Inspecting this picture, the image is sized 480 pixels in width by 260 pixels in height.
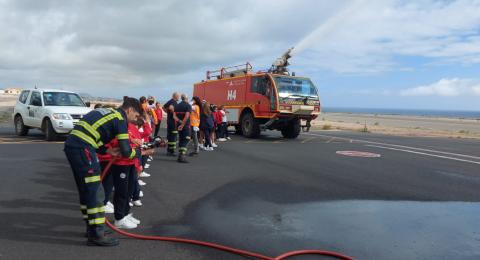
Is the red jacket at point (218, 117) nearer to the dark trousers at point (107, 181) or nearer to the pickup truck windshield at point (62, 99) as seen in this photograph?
the pickup truck windshield at point (62, 99)

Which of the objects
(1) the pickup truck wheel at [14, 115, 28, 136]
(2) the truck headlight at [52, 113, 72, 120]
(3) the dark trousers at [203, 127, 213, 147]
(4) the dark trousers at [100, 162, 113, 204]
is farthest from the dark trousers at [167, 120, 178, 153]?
(1) the pickup truck wheel at [14, 115, 28, 136]

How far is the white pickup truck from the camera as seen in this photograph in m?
14.8

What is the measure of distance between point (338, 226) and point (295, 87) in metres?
13.1

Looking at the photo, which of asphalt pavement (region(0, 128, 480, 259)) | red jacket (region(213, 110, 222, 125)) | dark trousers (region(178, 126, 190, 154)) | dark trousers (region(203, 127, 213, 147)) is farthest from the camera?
red jacket (region(213, 110, 222, 125))

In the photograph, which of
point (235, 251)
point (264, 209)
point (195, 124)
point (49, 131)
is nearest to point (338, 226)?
point (264, 209)

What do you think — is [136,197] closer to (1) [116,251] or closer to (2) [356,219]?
(1) [116,251]

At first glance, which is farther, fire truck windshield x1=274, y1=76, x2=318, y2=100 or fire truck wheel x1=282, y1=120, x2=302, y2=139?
fire truck wheel x1=282, y1=120, x2=302, y2=139

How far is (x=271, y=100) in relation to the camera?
60.3 ft

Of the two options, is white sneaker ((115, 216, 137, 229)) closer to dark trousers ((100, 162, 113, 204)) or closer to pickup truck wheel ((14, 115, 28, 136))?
dark trousers ((100, 162, 113, 204))

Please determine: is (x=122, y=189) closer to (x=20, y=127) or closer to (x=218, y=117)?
(x=218, y=117)

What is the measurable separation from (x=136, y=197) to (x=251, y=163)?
5.21 metres

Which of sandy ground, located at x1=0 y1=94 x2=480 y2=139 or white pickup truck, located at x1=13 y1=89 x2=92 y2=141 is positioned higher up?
white pickup truck, located at x1=13 y1=89 x2=92 y2=141

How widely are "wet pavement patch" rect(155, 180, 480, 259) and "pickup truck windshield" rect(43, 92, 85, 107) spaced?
32.9ft

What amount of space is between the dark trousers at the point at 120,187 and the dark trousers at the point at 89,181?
0.45 meters
